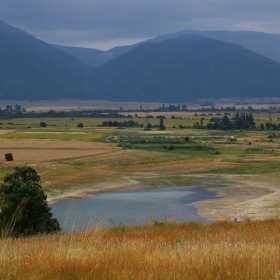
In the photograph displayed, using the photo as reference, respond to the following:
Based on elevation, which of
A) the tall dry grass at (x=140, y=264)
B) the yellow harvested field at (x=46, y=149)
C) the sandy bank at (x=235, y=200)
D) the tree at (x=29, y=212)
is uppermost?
the tall dry grass at (x=140, y=264)

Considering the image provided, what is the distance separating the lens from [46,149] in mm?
67125

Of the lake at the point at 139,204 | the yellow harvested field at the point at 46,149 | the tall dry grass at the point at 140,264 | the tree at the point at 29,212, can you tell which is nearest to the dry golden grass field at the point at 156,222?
the tall dry grass at the point at 140,264

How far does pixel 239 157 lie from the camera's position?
6122 centimetres

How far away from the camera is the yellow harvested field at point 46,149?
57106 millimetres

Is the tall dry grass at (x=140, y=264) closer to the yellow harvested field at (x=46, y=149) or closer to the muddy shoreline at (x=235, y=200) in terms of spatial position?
the muddy shoreline at (x=235, y=200)

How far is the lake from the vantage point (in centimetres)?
2852

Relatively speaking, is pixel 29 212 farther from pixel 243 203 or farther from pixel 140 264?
pixel 243 203

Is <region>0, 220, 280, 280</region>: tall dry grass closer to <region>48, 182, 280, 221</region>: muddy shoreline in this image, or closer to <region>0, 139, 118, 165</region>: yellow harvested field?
<region>48, 182, 280, 221</region>: muddy shoreline

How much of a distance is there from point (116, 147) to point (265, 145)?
1889cm

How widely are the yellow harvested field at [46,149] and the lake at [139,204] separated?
660 inches

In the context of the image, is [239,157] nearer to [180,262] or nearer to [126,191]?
[126,191]

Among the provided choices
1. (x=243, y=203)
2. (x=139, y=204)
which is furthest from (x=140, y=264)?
(x=243, y=203)

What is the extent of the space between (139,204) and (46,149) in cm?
3531

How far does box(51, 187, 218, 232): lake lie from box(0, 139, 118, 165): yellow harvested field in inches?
660
